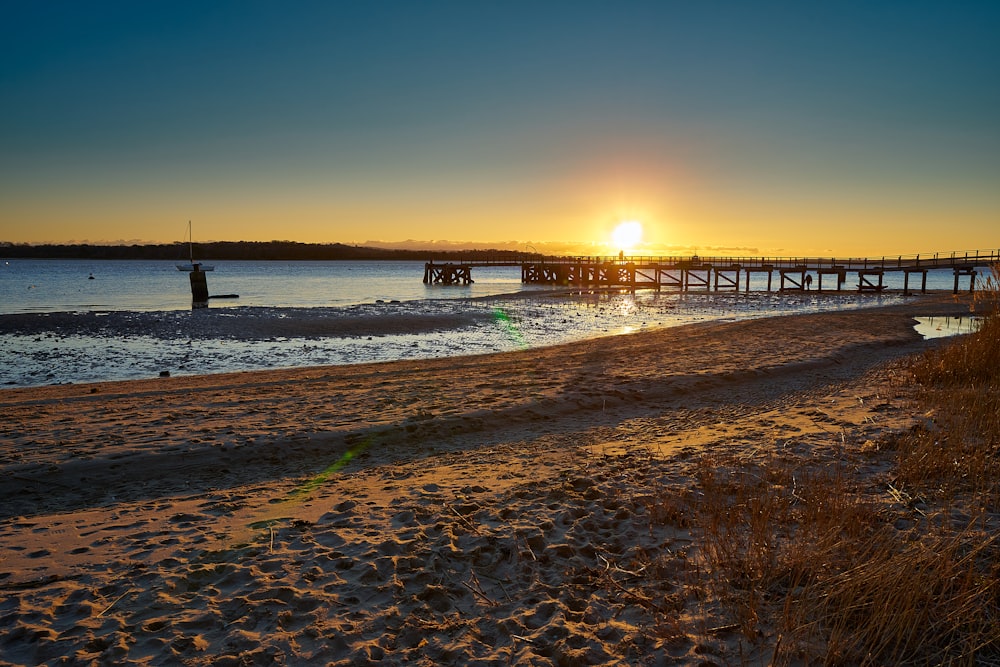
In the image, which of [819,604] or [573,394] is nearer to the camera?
[819,604]

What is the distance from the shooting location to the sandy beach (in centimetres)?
345

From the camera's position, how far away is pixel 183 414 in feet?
30.4

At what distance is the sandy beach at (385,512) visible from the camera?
3449 millimetres

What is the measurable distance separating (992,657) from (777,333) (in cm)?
1832

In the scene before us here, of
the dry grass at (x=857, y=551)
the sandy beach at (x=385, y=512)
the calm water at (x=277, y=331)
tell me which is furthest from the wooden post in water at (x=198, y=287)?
the dry grass at (x=857, y=551)

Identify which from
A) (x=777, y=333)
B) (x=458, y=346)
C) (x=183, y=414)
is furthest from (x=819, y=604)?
(x=777, y=333)

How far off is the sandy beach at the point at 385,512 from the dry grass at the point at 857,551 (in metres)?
0.20

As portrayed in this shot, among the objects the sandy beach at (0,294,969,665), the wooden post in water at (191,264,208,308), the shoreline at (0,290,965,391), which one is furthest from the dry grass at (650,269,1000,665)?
the wooden post in water at (191,264,208,308)

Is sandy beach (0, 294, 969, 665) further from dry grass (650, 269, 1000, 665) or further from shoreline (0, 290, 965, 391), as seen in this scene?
shoreline (0, 290, 965, 391)

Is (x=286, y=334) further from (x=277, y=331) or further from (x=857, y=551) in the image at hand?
(x=857, y=551)

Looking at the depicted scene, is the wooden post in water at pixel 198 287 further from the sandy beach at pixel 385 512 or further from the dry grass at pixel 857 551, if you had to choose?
the dry grass at pixel 857 551

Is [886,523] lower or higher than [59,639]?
higher

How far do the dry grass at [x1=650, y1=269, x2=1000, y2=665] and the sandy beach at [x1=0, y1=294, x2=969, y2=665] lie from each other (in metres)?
0.20

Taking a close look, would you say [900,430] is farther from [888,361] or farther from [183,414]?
[183,414]
